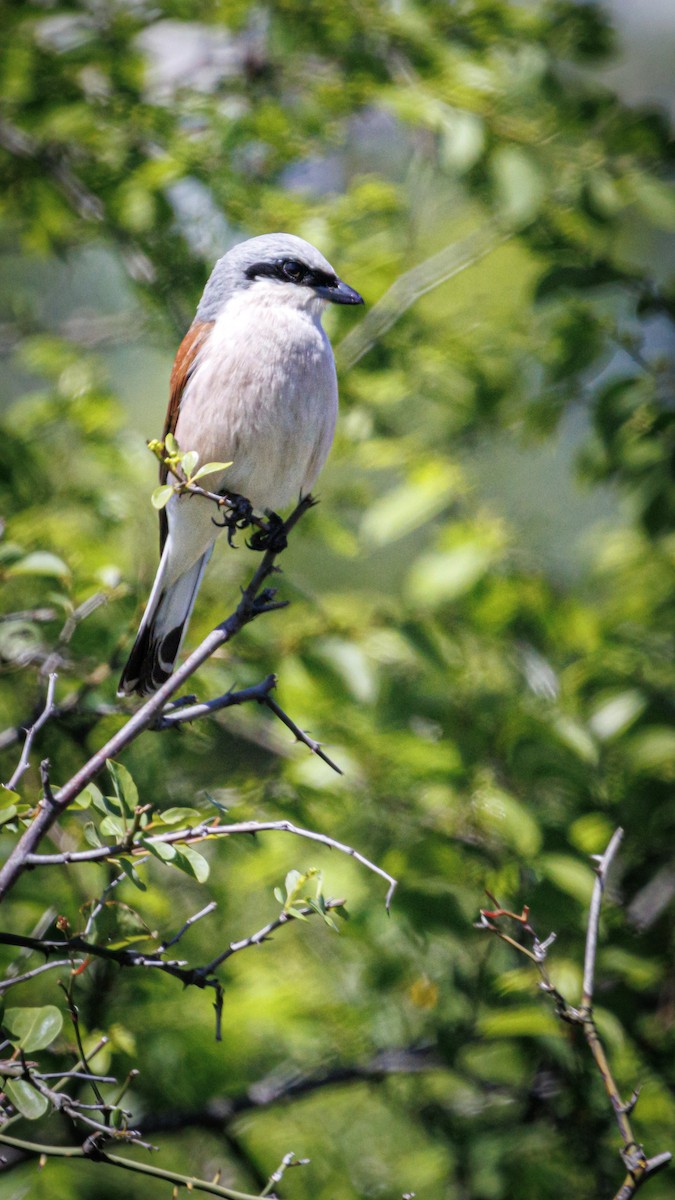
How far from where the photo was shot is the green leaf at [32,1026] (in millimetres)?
1825

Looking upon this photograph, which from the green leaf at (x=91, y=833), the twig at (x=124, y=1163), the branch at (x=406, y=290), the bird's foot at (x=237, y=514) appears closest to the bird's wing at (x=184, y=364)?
the bird's foot at (x=237, y=514)

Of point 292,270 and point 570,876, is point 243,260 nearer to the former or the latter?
point 292,270

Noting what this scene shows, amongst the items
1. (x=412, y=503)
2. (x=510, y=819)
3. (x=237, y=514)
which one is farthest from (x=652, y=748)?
(x=237, y=514)

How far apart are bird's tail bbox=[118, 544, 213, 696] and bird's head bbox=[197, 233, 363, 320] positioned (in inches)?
28.8

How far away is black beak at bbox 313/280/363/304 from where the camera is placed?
2916mm

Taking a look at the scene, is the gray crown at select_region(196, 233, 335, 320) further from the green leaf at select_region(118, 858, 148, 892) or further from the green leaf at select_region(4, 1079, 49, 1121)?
the green leaf at select_region(4, 1079, 49, 1121)

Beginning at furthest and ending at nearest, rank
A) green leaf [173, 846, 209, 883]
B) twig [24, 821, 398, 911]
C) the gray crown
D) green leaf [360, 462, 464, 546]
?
green leaf [360, 462, 464, 546] → the gray crown → green leaf [173, 846, 209, 883] → twig [24, 821, 398, 911]

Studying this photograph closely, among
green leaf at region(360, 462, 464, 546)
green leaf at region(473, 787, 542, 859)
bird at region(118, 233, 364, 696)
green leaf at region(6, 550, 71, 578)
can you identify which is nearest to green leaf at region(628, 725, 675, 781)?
green leaf at region(473, 787, 542, 859)

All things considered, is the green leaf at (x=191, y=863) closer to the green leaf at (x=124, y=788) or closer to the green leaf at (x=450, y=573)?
the green leaf at (x=124, y=788)

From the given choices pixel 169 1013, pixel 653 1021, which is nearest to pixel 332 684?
pixel 169 1013

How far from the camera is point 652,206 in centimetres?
385

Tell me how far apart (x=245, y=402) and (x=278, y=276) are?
1.79ft

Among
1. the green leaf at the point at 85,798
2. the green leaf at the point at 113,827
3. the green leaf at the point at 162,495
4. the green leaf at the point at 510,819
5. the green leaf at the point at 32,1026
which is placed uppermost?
the green leaf at the point at 162,495

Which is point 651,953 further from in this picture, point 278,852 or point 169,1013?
point 169,1013
